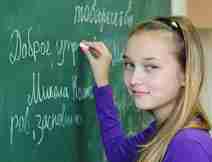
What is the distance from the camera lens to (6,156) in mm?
1500

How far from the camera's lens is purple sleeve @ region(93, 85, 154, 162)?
1733 mm

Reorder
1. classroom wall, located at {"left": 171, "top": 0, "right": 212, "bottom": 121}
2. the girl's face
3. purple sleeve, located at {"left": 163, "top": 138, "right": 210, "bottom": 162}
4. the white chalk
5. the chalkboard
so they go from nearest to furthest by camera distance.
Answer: purple sleeve, located at {"left": 163, "top": 138, "right": 210, "bottom": 162} → the girl's face → the chalkboard → the white chalk → classroom wall, located at {"left": 171, "top": 0, "right": 212, "bottom": 121}

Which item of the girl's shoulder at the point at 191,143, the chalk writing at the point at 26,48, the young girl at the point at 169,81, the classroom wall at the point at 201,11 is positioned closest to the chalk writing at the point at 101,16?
the chalk writing at the point at 26,48

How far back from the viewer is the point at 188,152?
4.16ft

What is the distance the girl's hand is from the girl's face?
0.31m

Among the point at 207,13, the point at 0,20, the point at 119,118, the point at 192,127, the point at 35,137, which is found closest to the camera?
the point at 192,127

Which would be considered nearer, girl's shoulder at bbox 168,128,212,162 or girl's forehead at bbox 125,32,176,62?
girl's shoulder at bbox 168,128,212,162

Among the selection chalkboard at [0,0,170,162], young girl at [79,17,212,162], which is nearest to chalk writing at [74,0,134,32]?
chalkboard at [0,0,170,162]

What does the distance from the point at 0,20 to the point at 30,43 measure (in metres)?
0.13

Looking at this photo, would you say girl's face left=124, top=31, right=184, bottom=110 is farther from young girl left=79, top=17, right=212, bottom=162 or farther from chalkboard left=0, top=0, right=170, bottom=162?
chalkboard left=0, top=0, right=170, bottom=162

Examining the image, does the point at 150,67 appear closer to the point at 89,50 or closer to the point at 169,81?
the point at 169,81

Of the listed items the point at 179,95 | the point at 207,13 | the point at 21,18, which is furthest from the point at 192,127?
the point at 207,13

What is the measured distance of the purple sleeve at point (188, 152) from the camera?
126 centimetres

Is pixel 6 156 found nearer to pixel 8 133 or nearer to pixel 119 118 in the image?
pixel 8 133
